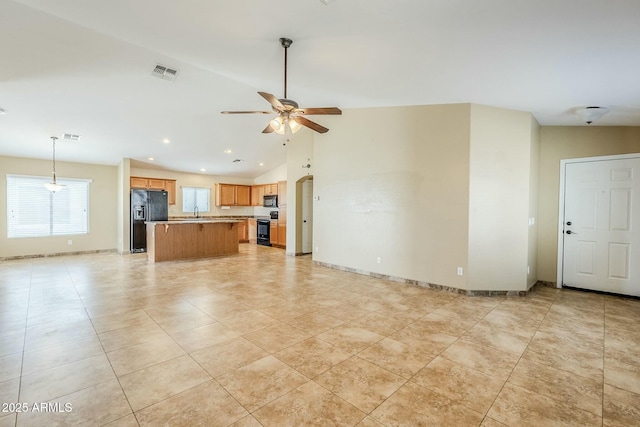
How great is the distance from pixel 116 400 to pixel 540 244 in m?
6.06

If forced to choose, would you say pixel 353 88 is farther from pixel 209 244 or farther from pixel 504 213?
pixel 209 244

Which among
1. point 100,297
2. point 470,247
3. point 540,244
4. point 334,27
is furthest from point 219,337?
point 540,244

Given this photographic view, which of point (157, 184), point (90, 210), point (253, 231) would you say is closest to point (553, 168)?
point (253, 231)

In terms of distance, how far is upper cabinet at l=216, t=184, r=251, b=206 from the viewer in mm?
10297

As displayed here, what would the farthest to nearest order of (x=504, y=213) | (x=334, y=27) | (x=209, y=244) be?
(x=209, y=244)
(x=504, y=213)
(x=334, y=27)

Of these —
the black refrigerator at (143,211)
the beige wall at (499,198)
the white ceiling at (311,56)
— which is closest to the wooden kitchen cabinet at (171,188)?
the black refrigerator at (143,211)

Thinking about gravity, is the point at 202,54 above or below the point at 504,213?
above

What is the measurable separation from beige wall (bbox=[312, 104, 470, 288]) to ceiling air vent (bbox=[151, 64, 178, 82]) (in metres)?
3.10

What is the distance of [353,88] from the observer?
417 cm

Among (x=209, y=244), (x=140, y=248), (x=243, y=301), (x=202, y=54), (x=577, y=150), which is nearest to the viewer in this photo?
(x=202, y=54)

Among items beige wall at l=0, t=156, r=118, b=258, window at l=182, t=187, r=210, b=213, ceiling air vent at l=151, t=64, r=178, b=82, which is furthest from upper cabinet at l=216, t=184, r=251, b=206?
ceiling air vent at l=151, t=64, r=178, b=82

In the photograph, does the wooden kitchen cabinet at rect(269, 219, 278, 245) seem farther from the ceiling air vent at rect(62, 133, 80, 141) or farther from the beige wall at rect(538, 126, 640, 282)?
the beige wall at rect(538, 126, 640, 282)

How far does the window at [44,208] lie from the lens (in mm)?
6973

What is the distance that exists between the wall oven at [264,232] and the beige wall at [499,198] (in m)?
6.80
